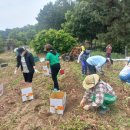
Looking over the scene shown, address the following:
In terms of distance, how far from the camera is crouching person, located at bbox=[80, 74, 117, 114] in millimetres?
5145

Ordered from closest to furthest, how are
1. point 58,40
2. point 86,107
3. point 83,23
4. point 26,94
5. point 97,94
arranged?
point 97,94 < point 86,107 < point 26,94 < point 58,40 < point 83,23

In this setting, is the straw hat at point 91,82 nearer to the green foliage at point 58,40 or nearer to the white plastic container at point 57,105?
the white plastic container at point 57,105

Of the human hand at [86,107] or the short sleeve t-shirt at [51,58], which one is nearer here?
the human hand at [86,107]

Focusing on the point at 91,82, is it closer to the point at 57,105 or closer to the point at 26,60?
the point at 57,105

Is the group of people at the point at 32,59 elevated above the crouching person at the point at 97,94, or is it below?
above

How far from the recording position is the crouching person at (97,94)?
514cm

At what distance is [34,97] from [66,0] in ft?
104

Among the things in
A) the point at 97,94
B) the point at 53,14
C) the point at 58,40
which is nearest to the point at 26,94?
the point at 97,94

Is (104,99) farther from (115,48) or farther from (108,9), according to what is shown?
(115,48)

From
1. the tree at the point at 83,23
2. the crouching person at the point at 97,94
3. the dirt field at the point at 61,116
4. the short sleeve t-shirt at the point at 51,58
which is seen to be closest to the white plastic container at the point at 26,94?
the dirt field at the point at 61,116

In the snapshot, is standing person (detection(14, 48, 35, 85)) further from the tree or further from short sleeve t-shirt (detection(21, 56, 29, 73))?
the tree

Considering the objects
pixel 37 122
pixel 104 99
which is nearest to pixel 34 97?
pixel 37 122

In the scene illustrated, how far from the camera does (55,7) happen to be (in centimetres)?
3428

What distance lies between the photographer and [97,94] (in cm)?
A: 514
